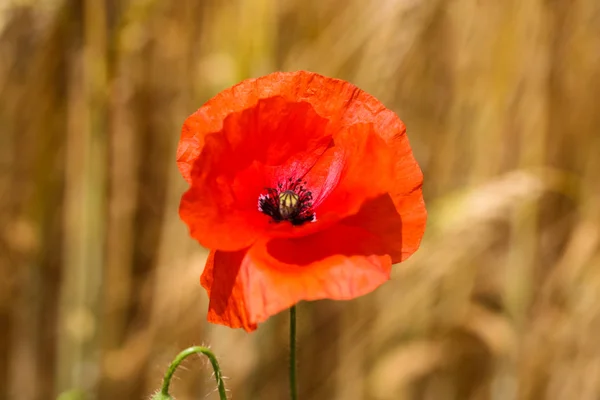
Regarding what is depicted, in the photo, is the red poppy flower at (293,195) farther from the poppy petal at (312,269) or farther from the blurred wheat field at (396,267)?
the blurred wheat field at (396,267)

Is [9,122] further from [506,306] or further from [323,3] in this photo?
[506,306]

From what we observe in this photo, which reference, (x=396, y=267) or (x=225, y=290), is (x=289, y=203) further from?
(x=396, y=267)

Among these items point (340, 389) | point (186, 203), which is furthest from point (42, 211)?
point (186, 203)

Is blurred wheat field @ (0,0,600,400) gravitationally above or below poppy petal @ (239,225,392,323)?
above

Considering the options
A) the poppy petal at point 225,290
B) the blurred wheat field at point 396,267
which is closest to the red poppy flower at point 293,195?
the poppy petal at point 225,290

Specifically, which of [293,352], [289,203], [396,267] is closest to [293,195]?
[289,203]

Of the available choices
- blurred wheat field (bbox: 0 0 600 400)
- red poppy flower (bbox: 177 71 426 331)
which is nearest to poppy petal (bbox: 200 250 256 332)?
red poppy flower (bbox: 177 71 426 331)

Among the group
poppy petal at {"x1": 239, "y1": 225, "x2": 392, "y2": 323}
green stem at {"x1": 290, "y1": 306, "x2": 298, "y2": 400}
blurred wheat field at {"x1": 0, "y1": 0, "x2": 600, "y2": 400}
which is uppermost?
blurred wheat field at {"x1": 0, "y1": 0, "x2": 600, "y2": 400}

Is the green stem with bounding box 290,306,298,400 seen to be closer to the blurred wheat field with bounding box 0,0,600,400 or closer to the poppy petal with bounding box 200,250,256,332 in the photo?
the poppy petal with bounding box 200,250,256,332
